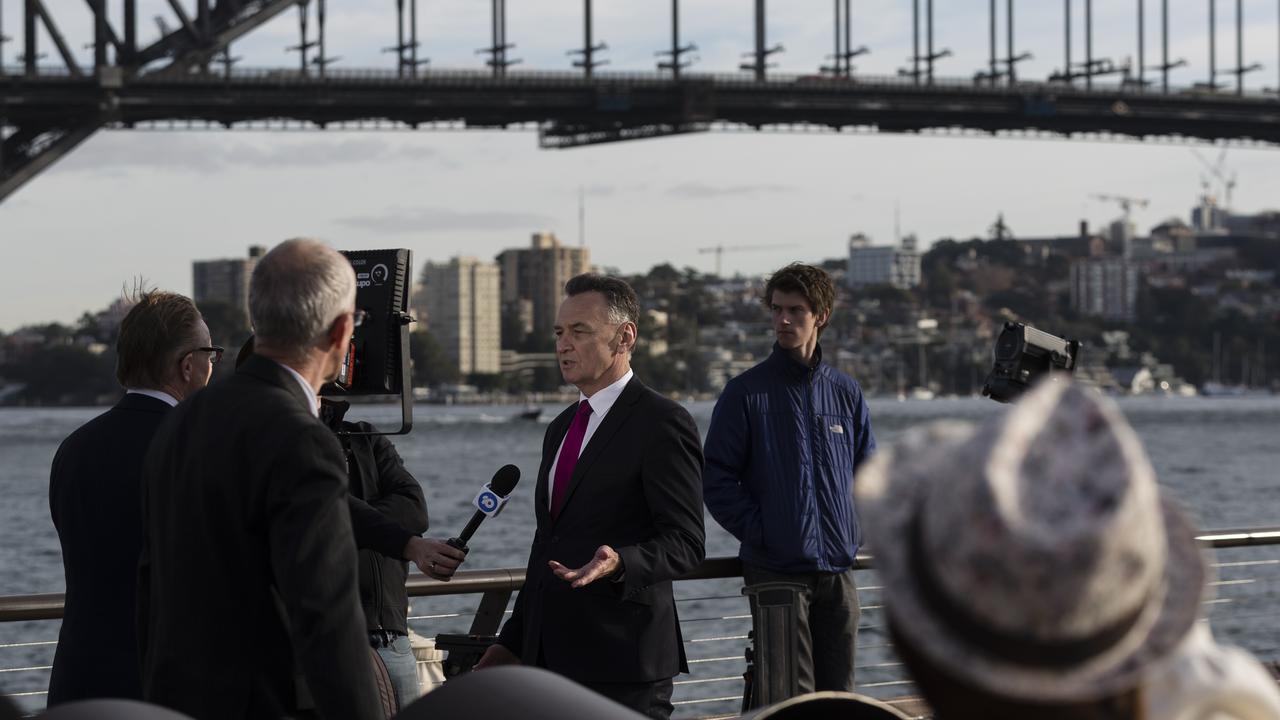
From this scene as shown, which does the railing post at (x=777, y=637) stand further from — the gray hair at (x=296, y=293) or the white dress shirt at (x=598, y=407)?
the gray hair at (x=296, y=293)

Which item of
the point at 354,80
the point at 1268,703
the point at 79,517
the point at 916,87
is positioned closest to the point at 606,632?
the point at 79,517

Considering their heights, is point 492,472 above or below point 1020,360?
below

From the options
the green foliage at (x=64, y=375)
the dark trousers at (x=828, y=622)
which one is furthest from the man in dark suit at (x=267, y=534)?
the green foliage at (x=64, y=375)

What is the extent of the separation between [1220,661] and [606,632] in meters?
1.77

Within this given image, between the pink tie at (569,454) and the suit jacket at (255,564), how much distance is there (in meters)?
0.92

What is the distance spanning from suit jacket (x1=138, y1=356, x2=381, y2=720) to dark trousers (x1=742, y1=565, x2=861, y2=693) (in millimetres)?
1772

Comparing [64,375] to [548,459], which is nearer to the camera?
[548,459]

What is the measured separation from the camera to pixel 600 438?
2.79m

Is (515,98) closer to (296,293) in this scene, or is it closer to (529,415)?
(296,293)

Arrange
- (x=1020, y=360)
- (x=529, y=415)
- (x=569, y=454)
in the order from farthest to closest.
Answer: (x=529, y=415), (x=569, y=454), (x=1020, y=360)

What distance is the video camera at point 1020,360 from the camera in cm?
235

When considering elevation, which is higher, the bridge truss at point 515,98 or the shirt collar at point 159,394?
the bridge truss at point 515,98

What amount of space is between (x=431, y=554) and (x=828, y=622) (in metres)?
1.22

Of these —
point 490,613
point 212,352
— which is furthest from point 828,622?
point 212,352
